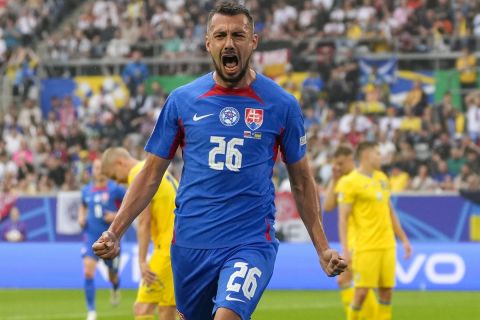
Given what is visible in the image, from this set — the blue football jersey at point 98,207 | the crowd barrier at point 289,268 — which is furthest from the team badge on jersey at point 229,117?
the crowd barrier at point 289,268

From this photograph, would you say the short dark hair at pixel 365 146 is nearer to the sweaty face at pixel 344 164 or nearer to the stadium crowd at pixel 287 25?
the sweaty face at pixel 344 164

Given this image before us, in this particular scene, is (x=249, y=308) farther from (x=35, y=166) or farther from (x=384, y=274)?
(x=35, y=166)

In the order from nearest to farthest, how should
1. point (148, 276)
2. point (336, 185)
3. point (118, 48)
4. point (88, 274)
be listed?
point (148, 276), point (336, 185), point (88, 274), point (118, 48)

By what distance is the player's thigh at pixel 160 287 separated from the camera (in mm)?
11016

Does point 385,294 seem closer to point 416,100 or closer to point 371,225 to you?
point 371,225

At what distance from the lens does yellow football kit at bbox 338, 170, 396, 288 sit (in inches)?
518

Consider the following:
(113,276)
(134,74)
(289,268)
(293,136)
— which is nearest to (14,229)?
(134,74)

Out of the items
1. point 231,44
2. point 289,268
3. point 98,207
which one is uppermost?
point 231,44

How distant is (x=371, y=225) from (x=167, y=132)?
6446 millimetres

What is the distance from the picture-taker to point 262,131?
7172mm

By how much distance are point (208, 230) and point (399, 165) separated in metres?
18.1

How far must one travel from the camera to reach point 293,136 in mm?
7301

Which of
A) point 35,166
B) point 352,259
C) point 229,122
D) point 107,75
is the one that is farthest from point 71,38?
point 229,122

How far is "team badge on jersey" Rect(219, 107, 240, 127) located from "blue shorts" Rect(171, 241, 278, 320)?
751 millimetres
